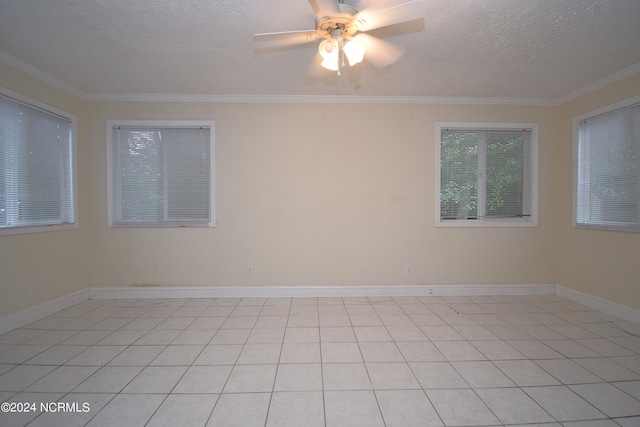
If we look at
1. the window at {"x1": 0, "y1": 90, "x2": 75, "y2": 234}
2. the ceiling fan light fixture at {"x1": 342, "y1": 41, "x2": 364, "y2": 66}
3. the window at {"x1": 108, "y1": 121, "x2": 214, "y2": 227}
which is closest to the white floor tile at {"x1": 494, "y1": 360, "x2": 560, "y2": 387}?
the ceiling fan light fixture at {"x1": 342, "y1": 41, "x2": 364, "y2": 66}

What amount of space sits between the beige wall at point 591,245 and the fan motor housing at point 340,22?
10.4ft

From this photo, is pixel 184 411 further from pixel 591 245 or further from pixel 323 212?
pixel 591 245

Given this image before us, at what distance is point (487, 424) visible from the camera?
147cm

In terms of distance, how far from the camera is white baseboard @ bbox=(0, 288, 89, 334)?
2.51 metres

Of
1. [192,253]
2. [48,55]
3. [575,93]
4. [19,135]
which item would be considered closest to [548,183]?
[575,93]

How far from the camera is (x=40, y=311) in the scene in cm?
280

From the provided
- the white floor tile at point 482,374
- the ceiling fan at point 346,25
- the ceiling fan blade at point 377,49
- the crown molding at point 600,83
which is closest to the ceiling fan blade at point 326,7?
the ceiling fan at point 346,25

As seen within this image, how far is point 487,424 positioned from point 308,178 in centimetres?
281

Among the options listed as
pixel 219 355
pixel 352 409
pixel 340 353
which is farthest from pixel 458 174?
pixel 219 355

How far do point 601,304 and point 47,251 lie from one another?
6.21m

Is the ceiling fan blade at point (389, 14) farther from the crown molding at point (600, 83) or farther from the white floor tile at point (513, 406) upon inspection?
the crown molding at point (600, 83)

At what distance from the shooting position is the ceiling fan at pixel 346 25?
1515 millimetres

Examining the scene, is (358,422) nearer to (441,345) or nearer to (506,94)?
(441,345)

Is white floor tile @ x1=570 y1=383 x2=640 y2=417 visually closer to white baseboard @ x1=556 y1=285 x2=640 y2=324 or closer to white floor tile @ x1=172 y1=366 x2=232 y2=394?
white baseboard @ x1=556 y1=285 x2=640 y2=324
